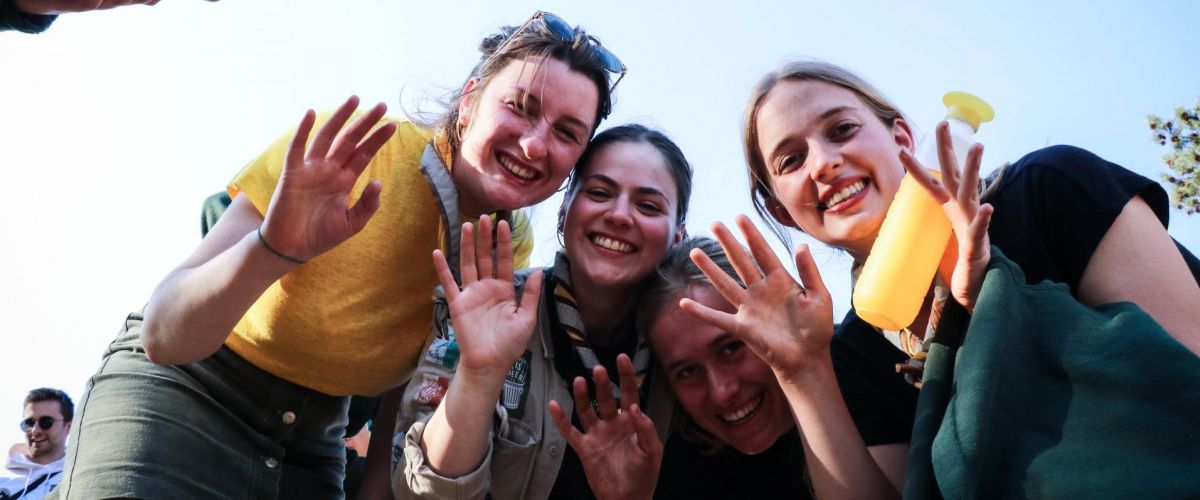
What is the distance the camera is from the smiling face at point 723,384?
115 inches

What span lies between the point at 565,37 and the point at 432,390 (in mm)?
1303

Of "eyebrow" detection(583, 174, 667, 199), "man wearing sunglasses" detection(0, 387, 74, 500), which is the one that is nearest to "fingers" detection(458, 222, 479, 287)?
"eyebrow" detection(583, 174, 667, 199)

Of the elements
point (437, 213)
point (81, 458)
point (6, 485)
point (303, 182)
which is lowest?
point (6, 485)

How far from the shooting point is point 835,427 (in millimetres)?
2295

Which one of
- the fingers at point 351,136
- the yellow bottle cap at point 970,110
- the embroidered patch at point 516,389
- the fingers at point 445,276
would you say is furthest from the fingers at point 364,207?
the yellow bottle cap at point 970,110

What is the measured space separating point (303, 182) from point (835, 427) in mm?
1489

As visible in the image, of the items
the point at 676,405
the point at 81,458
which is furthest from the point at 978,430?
the point at 81,458

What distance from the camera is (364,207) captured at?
2.31 metres

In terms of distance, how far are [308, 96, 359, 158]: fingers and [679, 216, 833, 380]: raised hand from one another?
943 mm

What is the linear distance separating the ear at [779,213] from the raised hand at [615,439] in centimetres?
74

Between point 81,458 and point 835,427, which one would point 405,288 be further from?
point 835,427

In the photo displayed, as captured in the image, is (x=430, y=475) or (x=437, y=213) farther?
(x=437, y=213)

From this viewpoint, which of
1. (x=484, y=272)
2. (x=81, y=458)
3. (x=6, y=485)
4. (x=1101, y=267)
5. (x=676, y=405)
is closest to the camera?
(x=1101, y=267)

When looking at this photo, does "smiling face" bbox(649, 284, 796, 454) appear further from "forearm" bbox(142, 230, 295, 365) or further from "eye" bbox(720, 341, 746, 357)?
"forearm" bbox(142, 230, 295, 365)
